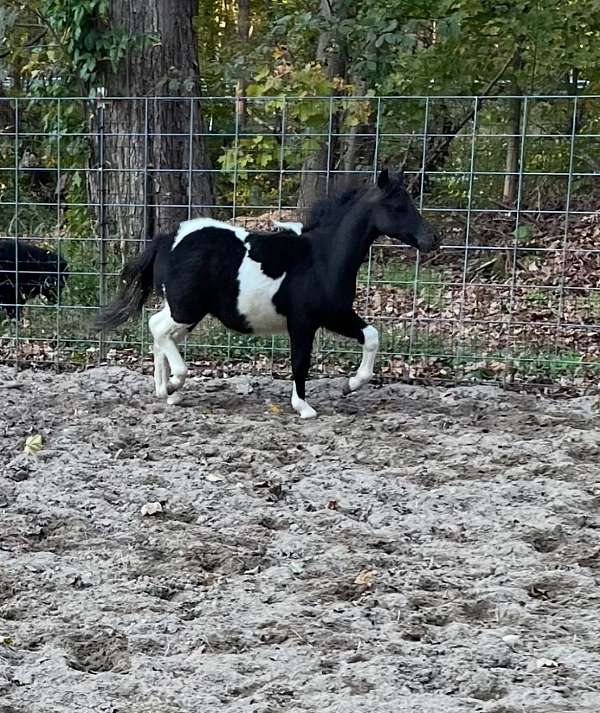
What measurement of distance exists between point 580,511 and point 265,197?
7.03 metres

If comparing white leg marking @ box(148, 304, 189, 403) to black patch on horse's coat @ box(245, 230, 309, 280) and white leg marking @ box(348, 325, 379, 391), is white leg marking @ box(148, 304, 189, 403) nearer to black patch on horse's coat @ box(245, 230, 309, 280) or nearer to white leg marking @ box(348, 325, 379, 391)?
black patch on horse's coat @ box(245, 230, 309, 280)

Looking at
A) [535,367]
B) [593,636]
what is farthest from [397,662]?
[535,367]

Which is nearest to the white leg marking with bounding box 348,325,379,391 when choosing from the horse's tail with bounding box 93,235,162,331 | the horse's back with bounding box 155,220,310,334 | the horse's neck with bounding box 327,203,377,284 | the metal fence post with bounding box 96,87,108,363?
the horse's neck with bounding box 327,203,377,284

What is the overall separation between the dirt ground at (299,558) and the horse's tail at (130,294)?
0.70m

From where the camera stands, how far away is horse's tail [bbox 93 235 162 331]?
6962 millimetres

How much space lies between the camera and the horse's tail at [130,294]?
6962mm

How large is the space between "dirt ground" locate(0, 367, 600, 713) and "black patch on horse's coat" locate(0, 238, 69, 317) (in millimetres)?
2029

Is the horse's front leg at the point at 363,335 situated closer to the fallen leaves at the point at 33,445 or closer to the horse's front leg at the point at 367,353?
the horse's front leg at the point at 367,353

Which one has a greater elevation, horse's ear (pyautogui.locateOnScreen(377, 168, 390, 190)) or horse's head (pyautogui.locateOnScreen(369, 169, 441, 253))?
horse's ear (pyautogui.locateOnScreen(377, 168, 390, 190))

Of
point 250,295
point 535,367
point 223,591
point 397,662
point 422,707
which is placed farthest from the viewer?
point 535,367

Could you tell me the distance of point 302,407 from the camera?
6.52 m

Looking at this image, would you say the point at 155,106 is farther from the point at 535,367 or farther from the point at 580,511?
A: the point at 580,511

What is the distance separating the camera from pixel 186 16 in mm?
9195

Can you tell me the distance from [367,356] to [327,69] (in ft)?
16.3
